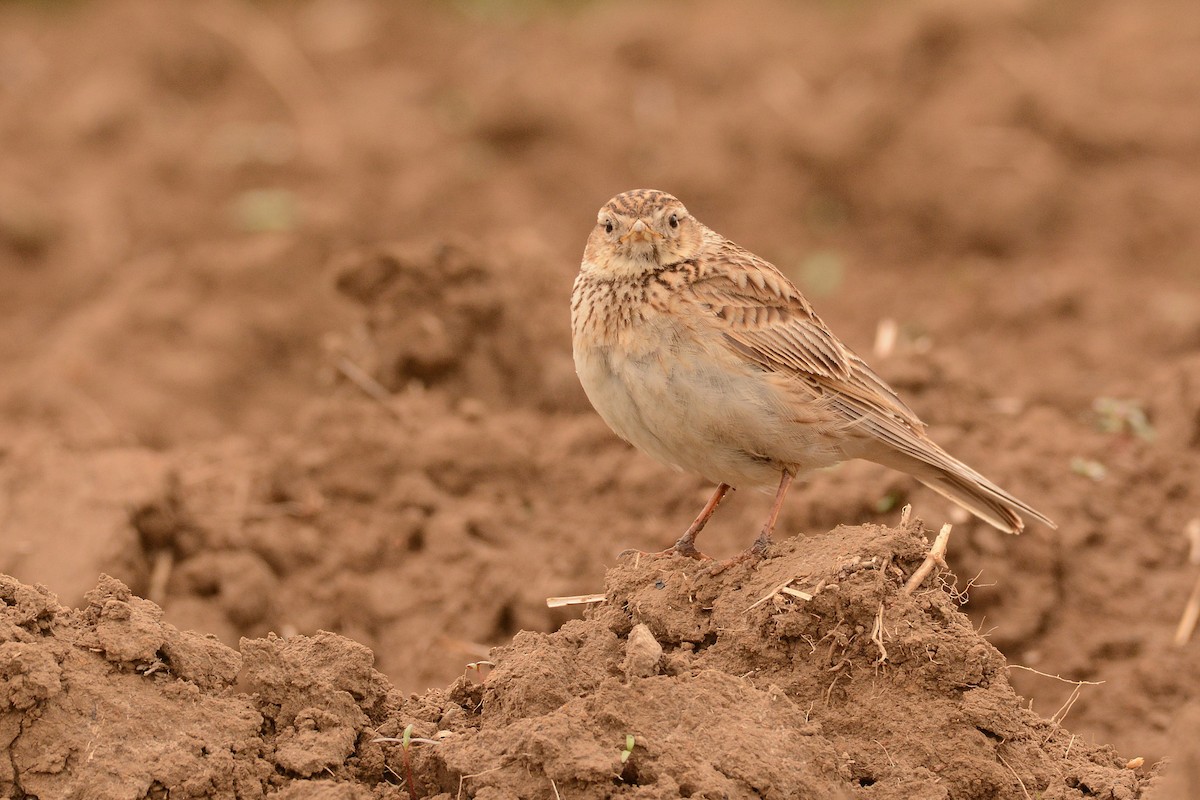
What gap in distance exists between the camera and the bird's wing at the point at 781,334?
5.48 meters

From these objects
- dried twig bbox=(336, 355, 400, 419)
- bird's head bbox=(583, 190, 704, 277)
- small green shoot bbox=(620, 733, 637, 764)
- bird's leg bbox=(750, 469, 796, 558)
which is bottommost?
dried twig bbox=(336, 355, 400, 419)

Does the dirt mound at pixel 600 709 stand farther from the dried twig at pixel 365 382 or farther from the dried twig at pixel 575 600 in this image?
the dried twig at pixel 365 382

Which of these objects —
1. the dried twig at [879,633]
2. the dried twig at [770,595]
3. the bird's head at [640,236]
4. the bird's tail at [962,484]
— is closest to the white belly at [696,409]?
the bird's head at [640,236]

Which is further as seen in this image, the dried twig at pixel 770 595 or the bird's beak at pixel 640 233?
the bird's beak at pixel 640 233

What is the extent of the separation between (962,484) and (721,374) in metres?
1.24

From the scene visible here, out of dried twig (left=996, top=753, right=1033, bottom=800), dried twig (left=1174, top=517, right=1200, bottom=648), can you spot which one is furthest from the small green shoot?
dried twig (left=1174, top=517, right=1200, bottom=648)

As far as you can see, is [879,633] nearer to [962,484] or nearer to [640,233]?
[962,484]

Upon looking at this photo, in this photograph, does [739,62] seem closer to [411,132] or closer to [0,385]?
[411,132]

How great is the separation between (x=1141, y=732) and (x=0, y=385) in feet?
22.4

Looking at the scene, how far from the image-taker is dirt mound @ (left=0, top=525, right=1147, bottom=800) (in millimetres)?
4109

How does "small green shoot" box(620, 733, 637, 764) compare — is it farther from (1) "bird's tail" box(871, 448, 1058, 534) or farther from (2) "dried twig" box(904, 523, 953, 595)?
(1) "bird's tail" box(871, 448, 1058, 534)

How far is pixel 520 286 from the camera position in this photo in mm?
8406

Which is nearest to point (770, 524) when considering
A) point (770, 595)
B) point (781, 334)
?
point (770, 595)

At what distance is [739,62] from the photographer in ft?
43.1
